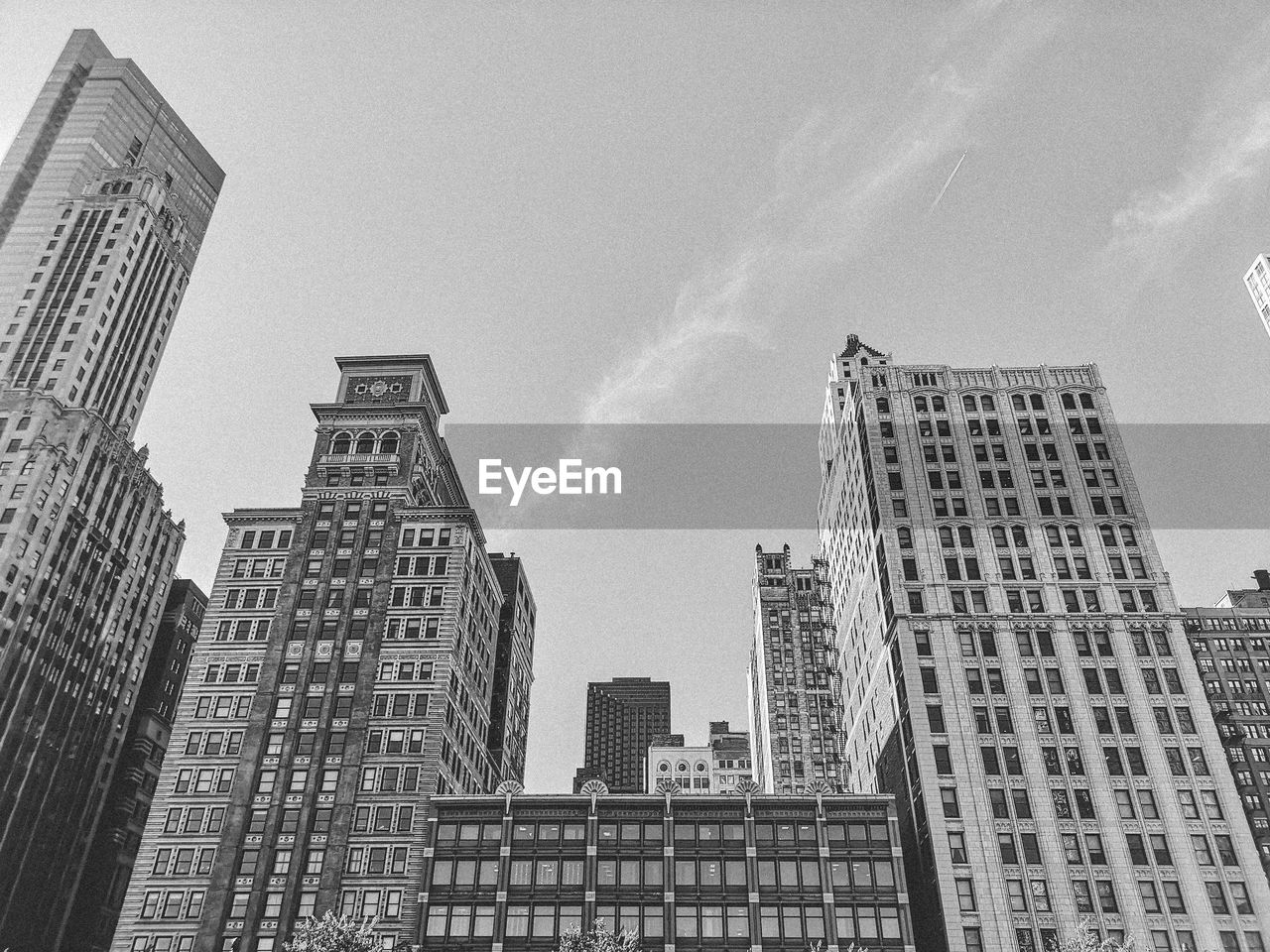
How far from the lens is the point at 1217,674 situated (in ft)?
434

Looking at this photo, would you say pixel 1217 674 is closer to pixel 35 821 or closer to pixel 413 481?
pixel 413 481

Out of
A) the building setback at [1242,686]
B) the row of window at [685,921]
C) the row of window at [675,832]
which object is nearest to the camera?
the row of window at [685,921]

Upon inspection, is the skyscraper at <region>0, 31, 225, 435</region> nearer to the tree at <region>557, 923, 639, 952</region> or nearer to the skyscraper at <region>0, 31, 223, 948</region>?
the skyscraper at <region>0, 31, 223, 948</region>

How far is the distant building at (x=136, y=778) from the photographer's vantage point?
12331 centimetres

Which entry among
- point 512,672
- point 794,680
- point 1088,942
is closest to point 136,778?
point 512,672

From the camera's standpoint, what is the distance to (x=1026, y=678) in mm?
89812

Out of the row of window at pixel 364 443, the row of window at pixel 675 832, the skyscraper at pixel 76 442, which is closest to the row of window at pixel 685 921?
the row of window at pixel 675 832

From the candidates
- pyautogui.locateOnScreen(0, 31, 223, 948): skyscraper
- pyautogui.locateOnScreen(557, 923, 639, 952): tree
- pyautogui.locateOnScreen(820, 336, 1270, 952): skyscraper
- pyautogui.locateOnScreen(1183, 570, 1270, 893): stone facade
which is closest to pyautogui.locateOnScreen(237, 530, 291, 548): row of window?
pyautogui.locateOnScreen(0, 31, 223, 948): skyscraper

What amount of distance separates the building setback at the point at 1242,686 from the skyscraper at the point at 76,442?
461 ft

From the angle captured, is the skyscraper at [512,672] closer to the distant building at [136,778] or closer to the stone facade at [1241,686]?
the distant building at [136,778]

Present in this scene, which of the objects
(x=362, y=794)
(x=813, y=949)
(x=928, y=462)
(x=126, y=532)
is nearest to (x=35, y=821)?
(x=126, y=532)

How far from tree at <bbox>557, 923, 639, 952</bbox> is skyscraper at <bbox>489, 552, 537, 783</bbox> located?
43.1 m

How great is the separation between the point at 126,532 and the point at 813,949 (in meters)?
111

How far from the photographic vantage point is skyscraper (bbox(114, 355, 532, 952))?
7862cm
